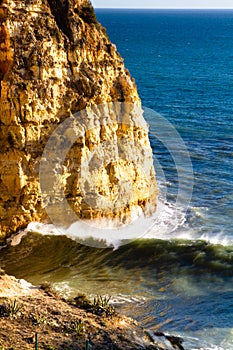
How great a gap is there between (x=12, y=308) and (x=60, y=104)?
10.4 m

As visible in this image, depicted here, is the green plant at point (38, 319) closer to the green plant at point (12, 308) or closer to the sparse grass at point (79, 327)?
the green plant at point (12, 308)

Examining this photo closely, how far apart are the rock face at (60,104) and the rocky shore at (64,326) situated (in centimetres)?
640

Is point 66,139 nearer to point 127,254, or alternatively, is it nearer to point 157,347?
point 127,254

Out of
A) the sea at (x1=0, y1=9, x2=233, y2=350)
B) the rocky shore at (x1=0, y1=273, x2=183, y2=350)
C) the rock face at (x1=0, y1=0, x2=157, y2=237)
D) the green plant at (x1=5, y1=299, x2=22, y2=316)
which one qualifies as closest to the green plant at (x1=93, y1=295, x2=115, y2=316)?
the rocky shore at (x1=0, y1=273, x2=183, y2=350)

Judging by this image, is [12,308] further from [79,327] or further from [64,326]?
[79,327]

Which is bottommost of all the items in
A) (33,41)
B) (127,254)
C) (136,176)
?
(127,254)

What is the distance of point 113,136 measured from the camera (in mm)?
27719

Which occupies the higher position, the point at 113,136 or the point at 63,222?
the point at 113,136

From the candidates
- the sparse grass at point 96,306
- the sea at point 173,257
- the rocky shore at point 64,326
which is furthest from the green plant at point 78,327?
the sea at point 173,257

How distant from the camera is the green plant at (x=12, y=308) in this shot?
725 inches

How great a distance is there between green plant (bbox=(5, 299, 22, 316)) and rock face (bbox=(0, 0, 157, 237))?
7.37 m

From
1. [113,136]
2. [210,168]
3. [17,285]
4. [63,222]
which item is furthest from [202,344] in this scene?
[210,168]

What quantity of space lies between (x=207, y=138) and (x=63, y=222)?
21.5 m

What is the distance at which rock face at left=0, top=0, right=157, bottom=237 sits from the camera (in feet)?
82.1
